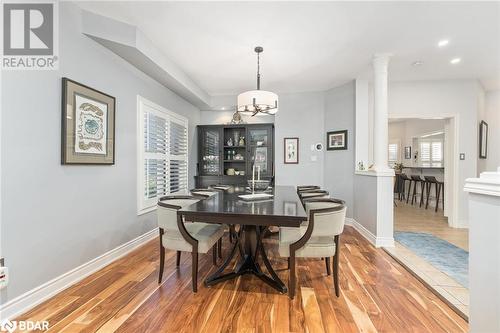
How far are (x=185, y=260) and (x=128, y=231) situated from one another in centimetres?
90

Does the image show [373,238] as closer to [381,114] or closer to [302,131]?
[381,114]

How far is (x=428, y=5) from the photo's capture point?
213 cm

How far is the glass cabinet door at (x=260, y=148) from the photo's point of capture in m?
4.95

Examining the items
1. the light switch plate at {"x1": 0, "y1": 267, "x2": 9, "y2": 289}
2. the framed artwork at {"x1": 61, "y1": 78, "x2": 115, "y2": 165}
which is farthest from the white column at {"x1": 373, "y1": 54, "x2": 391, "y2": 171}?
the light switch plate at {"x1": 0, "y1": 267, "x2": 9, "y2": 289}

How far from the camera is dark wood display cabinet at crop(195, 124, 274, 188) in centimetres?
496

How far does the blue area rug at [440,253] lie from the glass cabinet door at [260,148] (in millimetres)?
2683

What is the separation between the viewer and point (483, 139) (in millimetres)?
4352

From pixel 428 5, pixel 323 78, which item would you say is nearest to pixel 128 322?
pixel 428 5

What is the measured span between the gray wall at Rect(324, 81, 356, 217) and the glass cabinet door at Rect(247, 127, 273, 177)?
1.23 meters

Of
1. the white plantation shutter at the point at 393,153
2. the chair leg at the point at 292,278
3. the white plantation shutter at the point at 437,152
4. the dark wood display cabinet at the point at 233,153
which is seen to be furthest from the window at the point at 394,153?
the chair leg at the point at 292,278

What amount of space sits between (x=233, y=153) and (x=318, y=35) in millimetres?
3122

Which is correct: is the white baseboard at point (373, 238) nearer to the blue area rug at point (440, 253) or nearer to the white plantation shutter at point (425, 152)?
the blue area rug at point (440, 253)

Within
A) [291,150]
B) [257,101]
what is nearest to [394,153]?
[291,150]

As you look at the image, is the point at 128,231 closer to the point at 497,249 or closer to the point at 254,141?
the point at 254,141
